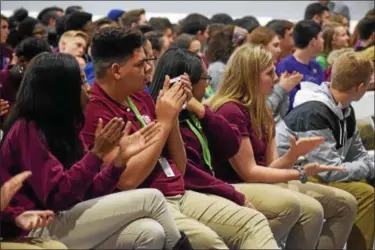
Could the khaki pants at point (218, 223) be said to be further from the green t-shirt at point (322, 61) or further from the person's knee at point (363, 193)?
the green t-shirt at point (322, 61)

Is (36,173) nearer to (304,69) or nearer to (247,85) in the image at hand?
(247,85)

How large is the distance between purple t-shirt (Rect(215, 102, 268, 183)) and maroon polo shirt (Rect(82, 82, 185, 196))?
0.51 metres

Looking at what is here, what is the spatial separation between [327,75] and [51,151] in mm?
3729

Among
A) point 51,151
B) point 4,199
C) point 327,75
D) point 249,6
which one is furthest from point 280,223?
point 249,6

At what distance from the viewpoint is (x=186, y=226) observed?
325cm

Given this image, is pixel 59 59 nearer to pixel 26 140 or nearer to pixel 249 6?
pixel 26 140

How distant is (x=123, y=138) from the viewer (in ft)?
9.86

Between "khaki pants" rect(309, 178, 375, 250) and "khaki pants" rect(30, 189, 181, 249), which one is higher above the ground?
"khaki pants" rect(30, 189, 181, 249)

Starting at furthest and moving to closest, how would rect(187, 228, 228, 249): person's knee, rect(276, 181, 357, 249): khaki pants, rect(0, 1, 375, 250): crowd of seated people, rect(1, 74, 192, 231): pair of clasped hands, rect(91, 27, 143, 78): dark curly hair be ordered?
rect(276, 181, 357, 249): khaki pants < rect(91, 27, 143, 78): dark curly hair < rect(187, 228, 228, 249): person's knee < rect(0, 1, 375, 250): crowd of seated people < rect(1, 74, 192, 231): pair of clasped hands

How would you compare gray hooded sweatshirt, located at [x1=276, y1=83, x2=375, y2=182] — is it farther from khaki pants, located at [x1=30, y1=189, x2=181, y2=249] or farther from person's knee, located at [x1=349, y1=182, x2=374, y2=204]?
A: khaki pants, located at [x1=30, y1=189, x2=181, y2=249]

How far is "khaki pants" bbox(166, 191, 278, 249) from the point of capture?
322 cm

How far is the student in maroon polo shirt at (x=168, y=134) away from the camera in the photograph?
3.26 metres

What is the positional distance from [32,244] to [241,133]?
1.31m

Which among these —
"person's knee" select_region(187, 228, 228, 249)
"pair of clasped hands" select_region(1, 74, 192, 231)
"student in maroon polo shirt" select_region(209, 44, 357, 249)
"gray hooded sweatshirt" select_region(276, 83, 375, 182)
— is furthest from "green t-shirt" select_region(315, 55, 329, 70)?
"person's knee" select_region(187, 228, 228, 249)
